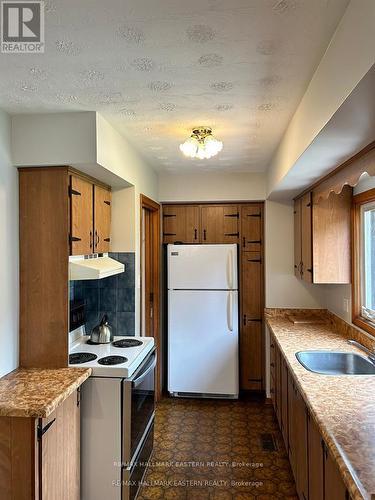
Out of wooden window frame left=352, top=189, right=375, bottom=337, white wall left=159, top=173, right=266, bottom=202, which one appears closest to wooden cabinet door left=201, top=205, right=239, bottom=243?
white wall left=159, top=173, right=266, bottom=202

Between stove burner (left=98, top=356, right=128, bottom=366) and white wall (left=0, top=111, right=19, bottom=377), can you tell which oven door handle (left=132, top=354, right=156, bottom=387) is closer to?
stove burner (left=98, top=356, right=128, bottom=366)

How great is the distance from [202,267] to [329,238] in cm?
137

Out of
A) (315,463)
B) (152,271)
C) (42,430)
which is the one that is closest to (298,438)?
(315,463)

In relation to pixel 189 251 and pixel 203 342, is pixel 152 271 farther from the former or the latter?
pixel 203 342

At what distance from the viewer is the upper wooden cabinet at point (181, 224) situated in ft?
13.4

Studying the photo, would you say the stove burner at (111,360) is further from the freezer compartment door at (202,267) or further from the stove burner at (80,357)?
the freezer compartment door at (202,267)

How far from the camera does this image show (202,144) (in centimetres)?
236

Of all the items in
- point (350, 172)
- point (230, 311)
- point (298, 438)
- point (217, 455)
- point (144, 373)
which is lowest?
point (217, 455)

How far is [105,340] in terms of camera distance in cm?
278

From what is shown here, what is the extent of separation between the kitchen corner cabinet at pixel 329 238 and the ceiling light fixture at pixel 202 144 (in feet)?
3.53

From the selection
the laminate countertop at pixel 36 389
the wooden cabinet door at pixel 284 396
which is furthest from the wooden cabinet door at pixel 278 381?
the laminate countertop at pixel 36 389

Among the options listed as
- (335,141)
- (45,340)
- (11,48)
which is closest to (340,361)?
(335,141)

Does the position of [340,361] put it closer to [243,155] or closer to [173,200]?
[243,155]

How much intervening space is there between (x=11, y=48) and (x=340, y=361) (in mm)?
2605
